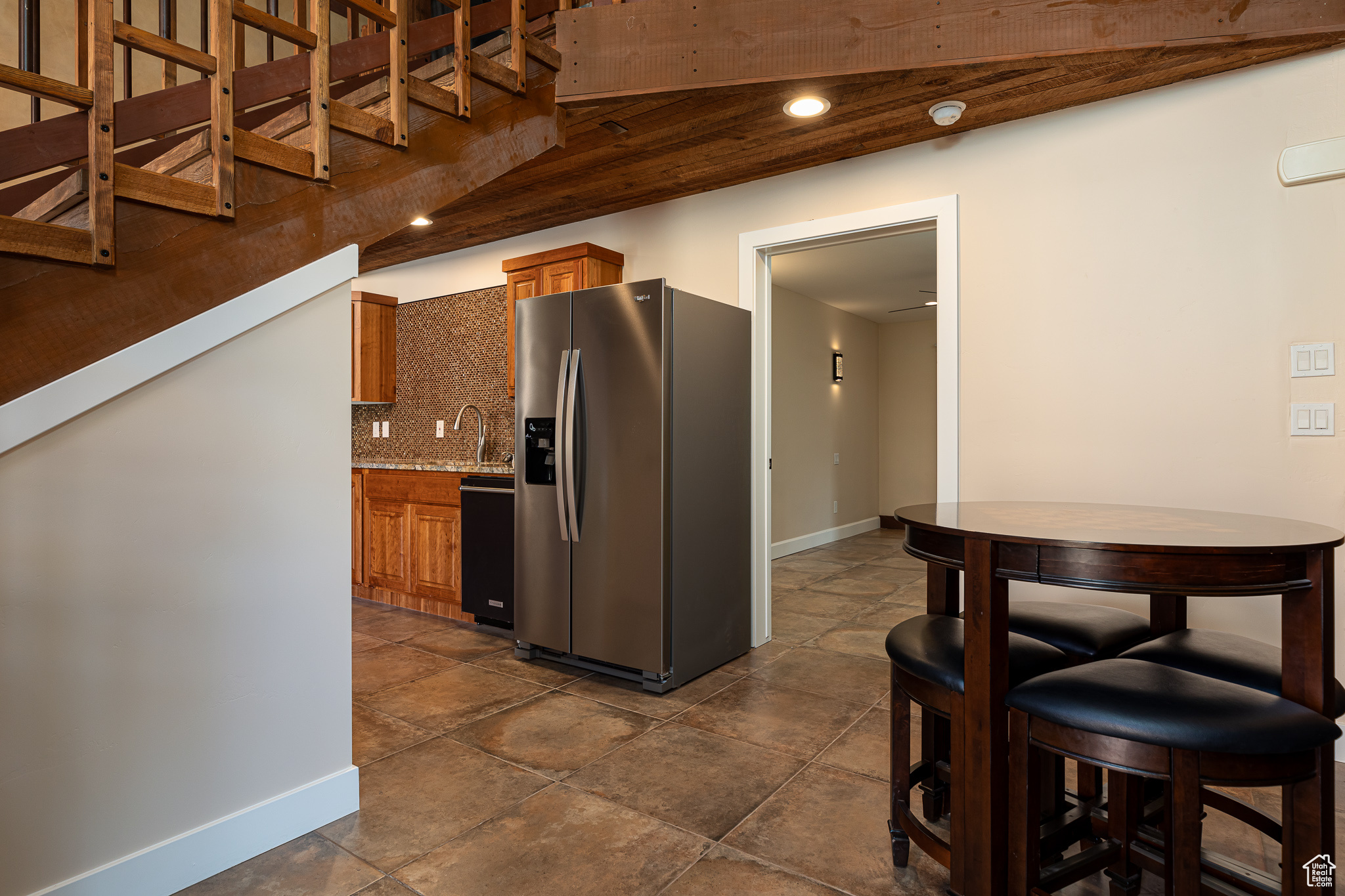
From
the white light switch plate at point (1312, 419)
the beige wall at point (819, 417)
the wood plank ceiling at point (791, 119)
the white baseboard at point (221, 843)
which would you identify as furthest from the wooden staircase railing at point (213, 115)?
the beige wall at point (819, 417)

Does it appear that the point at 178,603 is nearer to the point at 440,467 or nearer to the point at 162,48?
the point at 162,48

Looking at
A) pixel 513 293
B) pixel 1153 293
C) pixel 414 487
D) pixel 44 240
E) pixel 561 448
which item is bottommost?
pixel 414 487

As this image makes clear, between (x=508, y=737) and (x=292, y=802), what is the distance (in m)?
0.77

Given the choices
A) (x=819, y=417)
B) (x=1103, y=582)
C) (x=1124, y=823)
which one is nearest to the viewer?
(x=1103, y=582)

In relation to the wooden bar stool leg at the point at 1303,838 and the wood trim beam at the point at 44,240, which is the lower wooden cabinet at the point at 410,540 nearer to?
the wood trim beam at the point at 44,240

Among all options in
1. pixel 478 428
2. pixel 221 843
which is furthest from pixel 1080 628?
pixel 478 428

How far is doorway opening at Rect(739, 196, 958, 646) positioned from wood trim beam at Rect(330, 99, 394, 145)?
76.0 inches

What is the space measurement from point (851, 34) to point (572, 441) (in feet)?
6.26

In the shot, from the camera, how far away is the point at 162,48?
1596mm

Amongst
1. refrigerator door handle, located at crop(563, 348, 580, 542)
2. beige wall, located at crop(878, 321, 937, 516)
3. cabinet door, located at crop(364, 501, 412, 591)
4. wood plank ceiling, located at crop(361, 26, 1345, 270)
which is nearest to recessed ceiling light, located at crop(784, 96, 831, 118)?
wood plank ceiling, located at crop(361, 26, 1345, 270)

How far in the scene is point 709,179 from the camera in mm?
3475

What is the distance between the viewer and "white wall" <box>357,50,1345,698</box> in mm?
2328

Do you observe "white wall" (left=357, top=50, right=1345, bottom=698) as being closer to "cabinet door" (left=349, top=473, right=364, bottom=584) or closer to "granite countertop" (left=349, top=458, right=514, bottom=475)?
"granite countertop" (left=349, top=458, right=514, bottom=475)

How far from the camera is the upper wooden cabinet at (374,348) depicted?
4984 mm
